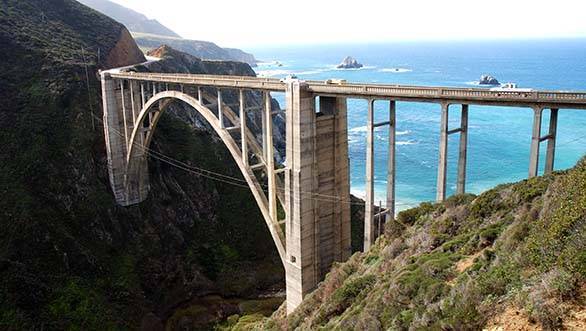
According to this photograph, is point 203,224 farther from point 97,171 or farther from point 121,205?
point 97,171

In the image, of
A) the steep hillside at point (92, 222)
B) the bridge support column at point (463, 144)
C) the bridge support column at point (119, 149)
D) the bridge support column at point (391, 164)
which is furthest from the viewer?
the bridge support column at point (119, 149)

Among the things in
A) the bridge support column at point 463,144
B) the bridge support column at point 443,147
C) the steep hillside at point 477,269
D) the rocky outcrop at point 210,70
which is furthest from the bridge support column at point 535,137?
the rocky outcrop at point 210,70

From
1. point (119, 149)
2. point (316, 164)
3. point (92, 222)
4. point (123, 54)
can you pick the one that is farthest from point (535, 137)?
point (123, 54)

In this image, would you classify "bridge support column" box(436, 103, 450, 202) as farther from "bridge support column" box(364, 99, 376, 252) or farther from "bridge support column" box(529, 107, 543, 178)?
"bridge support column" box(364, 99, 376, 252)

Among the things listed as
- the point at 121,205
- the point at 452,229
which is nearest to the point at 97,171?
the point at 121,205

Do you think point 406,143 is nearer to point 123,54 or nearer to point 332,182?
point 123,54

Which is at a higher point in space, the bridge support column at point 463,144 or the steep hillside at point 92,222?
the bridge support column at point 463,144

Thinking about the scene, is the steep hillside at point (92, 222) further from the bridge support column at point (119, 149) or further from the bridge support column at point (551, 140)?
the bridge support column at point (551, 140)
